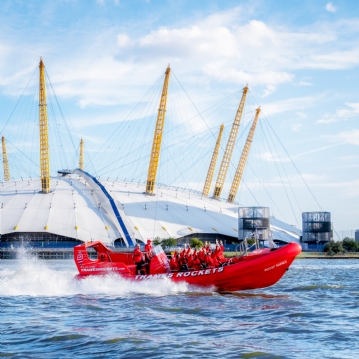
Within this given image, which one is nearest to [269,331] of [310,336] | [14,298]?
[310,336]

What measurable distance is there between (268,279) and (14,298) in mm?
13183

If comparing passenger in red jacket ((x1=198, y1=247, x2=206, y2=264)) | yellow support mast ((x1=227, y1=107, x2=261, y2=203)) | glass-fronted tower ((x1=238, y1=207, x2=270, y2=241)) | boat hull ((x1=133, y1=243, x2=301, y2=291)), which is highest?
yellow support mast ((x1=227, y1=107, x2=261, y2=203))

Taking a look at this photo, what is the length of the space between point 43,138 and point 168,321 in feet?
277

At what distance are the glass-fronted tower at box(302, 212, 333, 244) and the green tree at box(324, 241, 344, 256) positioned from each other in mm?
7449

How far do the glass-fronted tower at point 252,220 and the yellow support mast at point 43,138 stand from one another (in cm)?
3358

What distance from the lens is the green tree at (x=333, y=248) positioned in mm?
103225

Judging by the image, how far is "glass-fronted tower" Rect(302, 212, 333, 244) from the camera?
114m

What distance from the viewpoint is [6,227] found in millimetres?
87750

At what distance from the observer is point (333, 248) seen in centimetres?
10450

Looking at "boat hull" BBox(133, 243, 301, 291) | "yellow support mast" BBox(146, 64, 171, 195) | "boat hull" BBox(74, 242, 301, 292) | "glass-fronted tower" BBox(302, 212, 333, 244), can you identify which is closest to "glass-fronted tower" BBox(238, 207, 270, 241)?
"glass-fronted tower" BBox(302, 212, 333, 244)

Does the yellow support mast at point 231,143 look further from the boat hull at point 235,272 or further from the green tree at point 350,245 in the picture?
the boat hull at point 235,272

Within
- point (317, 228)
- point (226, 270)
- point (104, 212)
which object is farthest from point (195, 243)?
point (226, 270)

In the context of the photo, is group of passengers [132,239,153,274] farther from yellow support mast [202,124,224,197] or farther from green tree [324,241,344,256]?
yellow support mast [202,124,224,197]

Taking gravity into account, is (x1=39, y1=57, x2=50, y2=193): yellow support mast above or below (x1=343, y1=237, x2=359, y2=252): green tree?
above
